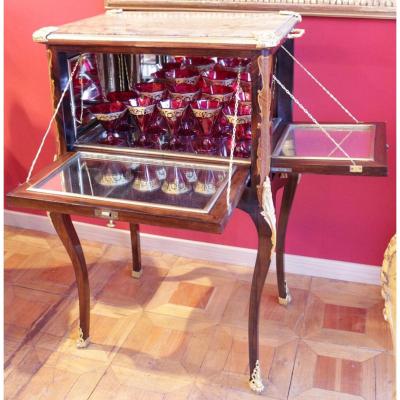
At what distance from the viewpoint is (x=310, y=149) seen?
1.55m

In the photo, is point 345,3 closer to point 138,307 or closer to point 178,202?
point 178,202

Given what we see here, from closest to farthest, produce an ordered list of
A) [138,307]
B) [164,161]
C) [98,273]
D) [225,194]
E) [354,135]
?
[225,194] → [164,161] → [354,135] → [138,307] → [98,273]

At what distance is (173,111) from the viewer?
151 cm

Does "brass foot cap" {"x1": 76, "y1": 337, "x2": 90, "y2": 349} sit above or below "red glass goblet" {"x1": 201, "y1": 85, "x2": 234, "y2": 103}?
below

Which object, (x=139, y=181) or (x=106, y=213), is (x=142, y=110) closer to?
(x=139, y=181)

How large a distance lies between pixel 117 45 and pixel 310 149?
0.59 metres

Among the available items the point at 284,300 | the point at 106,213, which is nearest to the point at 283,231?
the point at 284,300

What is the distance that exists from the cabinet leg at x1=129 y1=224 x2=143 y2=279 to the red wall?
19 centimetres

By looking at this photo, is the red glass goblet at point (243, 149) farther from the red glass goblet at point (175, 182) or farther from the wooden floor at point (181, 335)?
the wooden floor at point (181, 335)

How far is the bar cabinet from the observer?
Result: 128 centimetres

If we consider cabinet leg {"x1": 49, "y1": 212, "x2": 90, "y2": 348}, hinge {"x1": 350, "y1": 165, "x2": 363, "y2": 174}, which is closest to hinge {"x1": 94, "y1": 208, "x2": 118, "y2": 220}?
cabinet leg {"x1": 49, "y1": 212, "x2": 90, "y2": 348}

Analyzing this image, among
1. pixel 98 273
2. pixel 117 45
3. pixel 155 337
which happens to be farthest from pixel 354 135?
pixel 98 273

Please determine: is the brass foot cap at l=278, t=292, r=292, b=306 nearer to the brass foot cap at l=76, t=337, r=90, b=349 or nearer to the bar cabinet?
the bar cabinet

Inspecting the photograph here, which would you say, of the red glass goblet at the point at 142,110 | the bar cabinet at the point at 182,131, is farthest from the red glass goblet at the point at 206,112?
the red glass goblet at the point at 142,110
